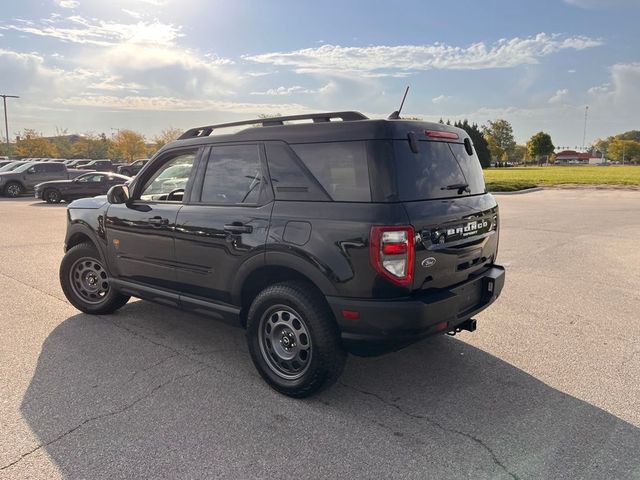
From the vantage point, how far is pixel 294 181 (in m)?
3.33

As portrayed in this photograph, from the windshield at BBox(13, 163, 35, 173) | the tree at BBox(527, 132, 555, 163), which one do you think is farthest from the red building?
the windshield at BBox(13, 163, 35, 173)

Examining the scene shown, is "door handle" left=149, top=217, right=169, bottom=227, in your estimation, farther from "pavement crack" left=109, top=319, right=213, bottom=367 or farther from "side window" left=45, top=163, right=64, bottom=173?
"side window" left=45, top=163, right=64, bottom=173

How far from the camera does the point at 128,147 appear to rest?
76312 millimetres

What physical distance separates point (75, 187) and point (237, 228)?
1843 cm

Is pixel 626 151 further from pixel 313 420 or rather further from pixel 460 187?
pixel 313 420

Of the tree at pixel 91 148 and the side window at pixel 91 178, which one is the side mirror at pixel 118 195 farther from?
the tree at pixel 91 148

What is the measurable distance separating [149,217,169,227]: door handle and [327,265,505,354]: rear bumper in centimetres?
180

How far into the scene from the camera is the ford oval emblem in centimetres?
299

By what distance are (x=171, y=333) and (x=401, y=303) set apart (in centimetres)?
259

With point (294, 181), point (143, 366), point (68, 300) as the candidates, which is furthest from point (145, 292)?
point (294, 181)

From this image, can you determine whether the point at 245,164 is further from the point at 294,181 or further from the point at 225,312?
the point at 225,312

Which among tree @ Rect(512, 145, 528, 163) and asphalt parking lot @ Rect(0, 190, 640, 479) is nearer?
asphalt parking lot @ Rect(0, 190, 640, 479)

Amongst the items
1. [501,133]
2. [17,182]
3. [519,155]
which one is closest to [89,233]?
[17,182]

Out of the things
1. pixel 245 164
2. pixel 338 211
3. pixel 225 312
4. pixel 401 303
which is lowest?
pixel 225 312
